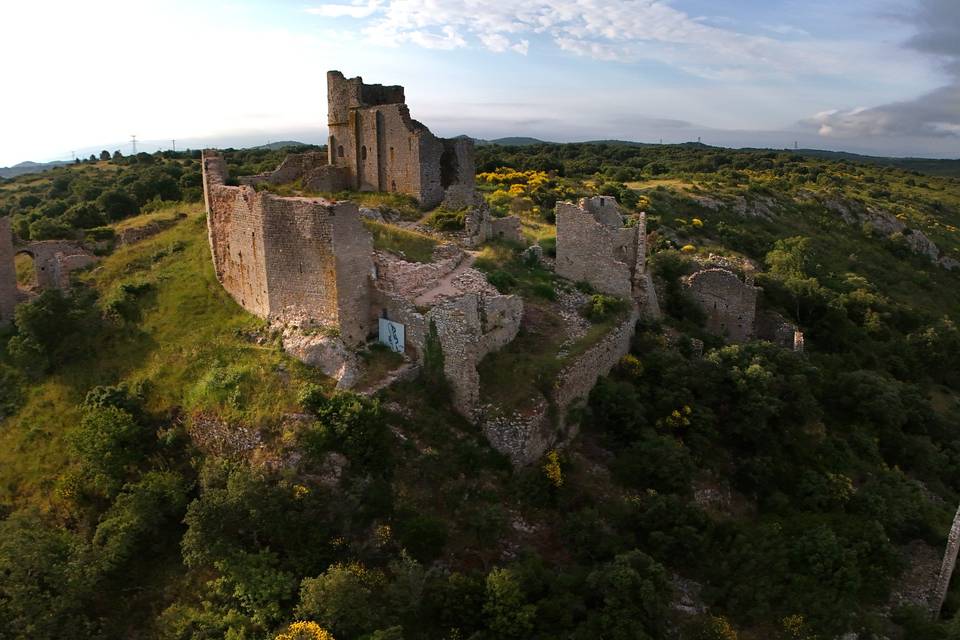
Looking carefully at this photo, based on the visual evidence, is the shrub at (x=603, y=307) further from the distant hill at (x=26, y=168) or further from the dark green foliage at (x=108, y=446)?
the distant hill at (x=26, y=168)

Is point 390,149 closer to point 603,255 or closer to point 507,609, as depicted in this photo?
point 603,255

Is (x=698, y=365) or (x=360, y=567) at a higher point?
(x=698, y=365)

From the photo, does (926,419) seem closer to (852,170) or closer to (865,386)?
(865,386)

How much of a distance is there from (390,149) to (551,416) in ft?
49.8

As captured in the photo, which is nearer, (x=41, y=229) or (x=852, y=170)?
(x=41, y=229)

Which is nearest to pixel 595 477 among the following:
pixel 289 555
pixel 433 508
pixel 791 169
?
pixel 433 508

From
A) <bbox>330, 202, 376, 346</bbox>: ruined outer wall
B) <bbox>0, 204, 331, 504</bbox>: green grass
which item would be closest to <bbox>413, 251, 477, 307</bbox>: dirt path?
<bbox>330, 202, 376, 346</bbox>: ruined outer wall

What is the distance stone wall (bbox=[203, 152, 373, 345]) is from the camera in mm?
15844

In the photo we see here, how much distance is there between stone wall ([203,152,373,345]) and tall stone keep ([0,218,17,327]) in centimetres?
743

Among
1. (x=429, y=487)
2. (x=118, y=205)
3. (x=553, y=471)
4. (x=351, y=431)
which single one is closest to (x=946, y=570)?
(x=553, y=471)

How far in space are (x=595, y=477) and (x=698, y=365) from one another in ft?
17.6

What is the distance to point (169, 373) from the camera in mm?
16422

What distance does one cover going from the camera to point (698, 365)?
19.0 meters

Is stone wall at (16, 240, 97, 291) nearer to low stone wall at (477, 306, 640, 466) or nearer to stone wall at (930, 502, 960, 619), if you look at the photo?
low stone wall at (477, 306, 640, 466)
